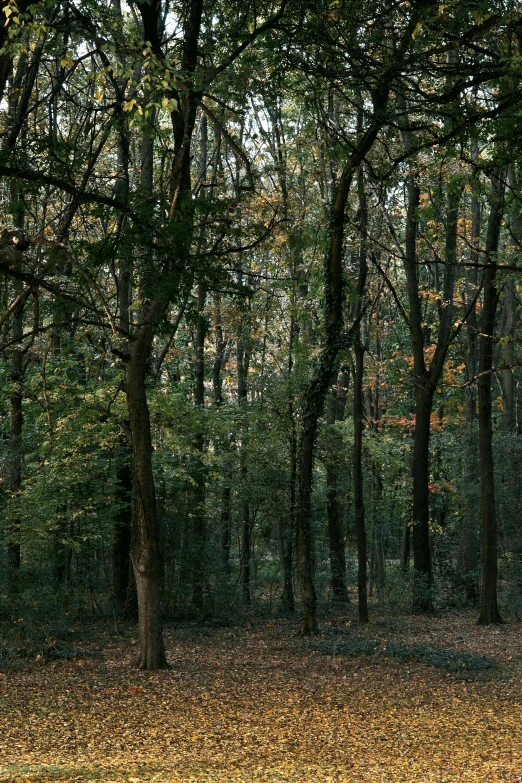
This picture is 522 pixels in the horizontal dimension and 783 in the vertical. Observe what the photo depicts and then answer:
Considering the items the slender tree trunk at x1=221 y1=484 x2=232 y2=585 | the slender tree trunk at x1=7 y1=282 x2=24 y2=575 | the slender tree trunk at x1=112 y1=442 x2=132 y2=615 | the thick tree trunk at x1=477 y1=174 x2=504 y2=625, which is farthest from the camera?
the slender tree trunk at x1=221 y1=484 x2=232 y2=585

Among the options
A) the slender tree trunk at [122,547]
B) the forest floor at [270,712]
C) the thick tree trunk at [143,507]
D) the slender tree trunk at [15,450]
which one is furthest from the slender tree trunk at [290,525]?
the thick tree trunk at [143,507]

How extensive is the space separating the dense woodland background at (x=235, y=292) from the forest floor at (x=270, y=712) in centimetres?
118

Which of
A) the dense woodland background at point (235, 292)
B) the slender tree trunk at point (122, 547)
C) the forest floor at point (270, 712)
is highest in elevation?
the dense woodland background at point (235, 292)

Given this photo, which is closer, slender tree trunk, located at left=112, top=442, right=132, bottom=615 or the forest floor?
the forest floor

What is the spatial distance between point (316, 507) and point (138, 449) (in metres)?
11.2

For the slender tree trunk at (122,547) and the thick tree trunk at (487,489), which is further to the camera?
the thick tree trunk at (487,489)

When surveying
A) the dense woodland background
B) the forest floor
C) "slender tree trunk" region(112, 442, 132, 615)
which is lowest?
the forest floor

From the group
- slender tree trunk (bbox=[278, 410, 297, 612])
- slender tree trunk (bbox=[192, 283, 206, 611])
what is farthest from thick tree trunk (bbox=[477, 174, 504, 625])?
slender tree trunk (bbox=[192, 283, 206, 611])

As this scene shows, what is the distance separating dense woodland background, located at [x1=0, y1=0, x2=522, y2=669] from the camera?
7.92m

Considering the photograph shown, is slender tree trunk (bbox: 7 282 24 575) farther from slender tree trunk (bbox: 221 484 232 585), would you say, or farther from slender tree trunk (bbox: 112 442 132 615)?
slender tree trunk (bbox: 221 484 232 585)

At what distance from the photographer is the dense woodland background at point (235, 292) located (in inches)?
312

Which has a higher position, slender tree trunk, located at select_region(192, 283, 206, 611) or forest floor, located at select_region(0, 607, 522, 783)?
slender tree trunk, located at select_region(192, 283, 206, 611)

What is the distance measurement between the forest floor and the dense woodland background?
3.86 feet

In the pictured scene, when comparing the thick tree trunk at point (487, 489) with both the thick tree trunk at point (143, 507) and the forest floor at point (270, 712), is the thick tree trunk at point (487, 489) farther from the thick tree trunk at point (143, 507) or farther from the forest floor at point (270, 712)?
the thick tree trunk at point (143, 507)
